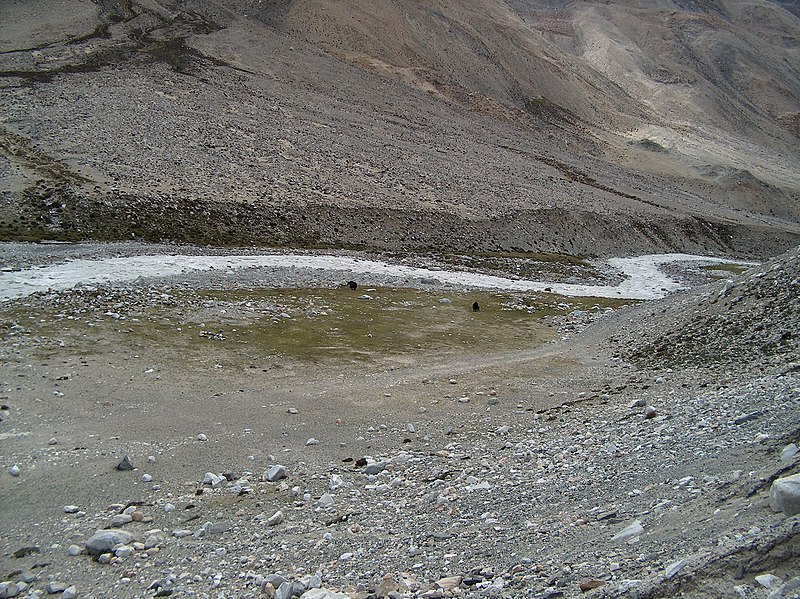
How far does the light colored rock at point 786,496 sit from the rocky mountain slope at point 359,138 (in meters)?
45.3

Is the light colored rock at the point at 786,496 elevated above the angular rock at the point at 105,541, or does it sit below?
above

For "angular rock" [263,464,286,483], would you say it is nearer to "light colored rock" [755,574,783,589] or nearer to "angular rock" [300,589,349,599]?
"angular rock" [300,589,349,599]

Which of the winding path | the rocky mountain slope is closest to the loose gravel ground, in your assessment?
the winding path

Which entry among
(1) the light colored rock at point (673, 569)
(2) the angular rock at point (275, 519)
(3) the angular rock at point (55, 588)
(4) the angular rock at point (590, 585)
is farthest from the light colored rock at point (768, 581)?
(3) the angular rock at point (55, 588)

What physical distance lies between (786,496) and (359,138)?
7508 centimetres

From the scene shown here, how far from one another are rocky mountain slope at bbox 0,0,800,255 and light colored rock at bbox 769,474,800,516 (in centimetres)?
4527

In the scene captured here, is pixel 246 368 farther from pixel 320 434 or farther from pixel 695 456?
pixel 695 456

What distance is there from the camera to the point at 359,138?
263 ft

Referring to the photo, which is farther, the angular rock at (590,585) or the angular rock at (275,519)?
the angular rock at (275,519)

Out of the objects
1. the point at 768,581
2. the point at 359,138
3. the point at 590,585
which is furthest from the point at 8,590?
the point at 359,138

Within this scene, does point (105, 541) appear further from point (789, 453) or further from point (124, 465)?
point (789, 453)

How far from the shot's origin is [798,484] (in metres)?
8.95

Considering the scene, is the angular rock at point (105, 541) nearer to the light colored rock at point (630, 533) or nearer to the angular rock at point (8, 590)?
the angular rock at point (8, 590)

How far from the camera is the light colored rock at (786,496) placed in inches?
345
